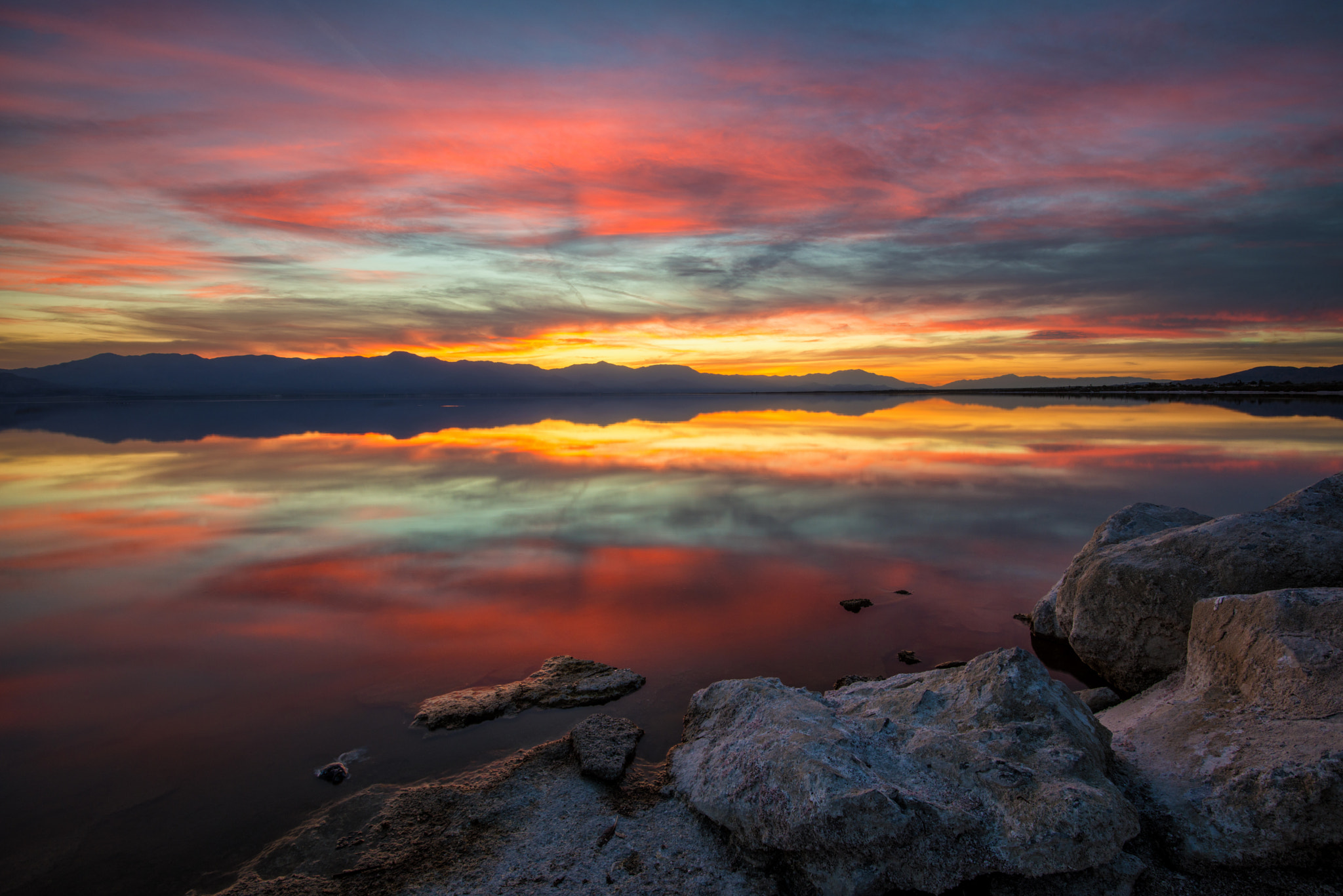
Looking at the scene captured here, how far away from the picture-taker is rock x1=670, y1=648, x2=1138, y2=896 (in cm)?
322

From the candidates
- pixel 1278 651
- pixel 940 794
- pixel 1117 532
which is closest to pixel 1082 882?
pixel 940 794

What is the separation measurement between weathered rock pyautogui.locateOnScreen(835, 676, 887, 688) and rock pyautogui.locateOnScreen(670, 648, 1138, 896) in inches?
47.8

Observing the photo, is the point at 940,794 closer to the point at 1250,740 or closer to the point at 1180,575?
the point at 1250,740

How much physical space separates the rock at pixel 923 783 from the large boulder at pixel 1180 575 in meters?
2.26

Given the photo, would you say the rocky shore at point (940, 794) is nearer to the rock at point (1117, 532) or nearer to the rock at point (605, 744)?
the rock at point (605, 744)

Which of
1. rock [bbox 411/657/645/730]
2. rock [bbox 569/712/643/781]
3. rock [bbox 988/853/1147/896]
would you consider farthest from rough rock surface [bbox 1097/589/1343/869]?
rock [bbox 411/657/645/730]

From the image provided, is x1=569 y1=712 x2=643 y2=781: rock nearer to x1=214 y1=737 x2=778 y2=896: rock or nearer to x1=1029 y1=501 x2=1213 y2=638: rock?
x1=214 y1=737 x2=778 y2=896: rock

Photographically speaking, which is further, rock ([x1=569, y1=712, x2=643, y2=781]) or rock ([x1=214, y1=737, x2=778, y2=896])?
rock ([x1=569, y1=712, x2=643, y2=781])

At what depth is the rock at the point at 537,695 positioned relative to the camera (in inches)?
216

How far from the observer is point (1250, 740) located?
364 cm

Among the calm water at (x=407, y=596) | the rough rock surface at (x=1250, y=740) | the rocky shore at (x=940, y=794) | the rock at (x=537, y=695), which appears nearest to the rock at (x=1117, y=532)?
the calm water at (x=407, y=596)

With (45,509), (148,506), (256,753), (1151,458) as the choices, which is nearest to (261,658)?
(256,753)

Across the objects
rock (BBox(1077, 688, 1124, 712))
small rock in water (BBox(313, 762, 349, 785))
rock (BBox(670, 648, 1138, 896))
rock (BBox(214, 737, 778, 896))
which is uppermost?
rock (BBox(670, 648, 1138, 896))

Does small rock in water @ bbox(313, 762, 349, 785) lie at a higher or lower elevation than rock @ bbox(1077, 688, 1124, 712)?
higher
